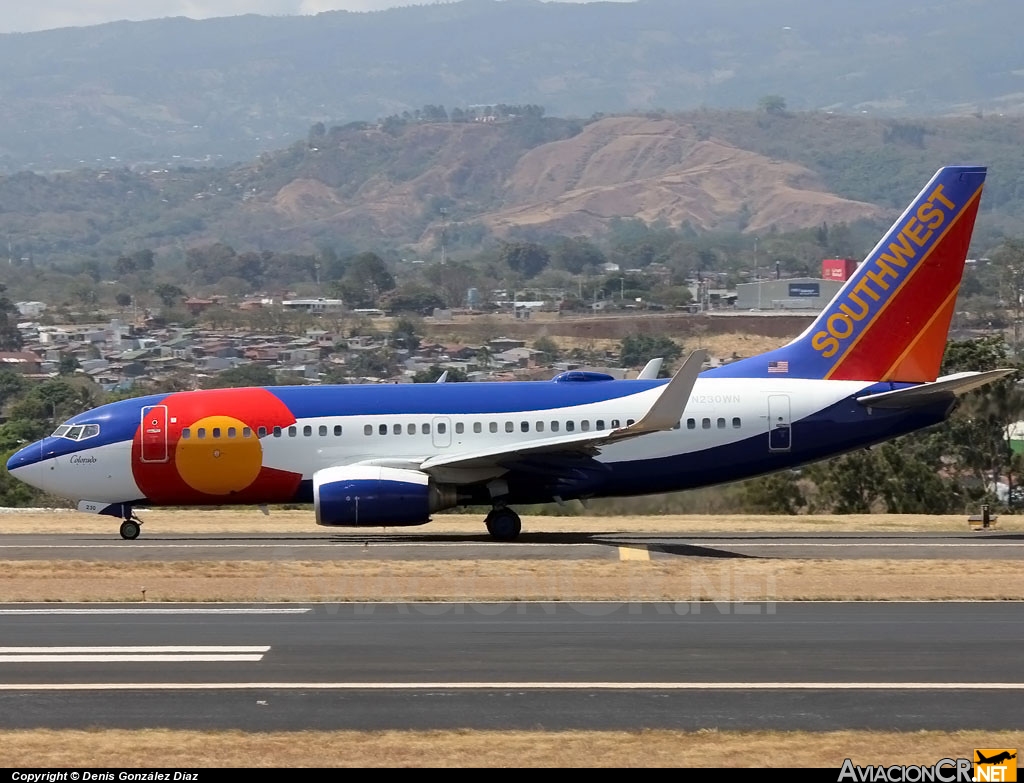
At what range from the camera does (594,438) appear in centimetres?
3250

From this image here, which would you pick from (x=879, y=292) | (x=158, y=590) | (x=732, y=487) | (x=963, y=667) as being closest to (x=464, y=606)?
(x=158, y=590)

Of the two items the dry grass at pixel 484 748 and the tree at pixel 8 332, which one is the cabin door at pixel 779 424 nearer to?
the dry grass at pixel 484 748

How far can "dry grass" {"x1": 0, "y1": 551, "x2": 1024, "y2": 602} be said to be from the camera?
81.7ft

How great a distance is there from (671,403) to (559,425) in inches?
140

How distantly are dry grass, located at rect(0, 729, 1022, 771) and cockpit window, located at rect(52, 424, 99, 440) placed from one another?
754 inches

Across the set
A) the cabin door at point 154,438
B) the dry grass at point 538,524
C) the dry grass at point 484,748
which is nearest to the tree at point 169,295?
the dry grass at point 538,524

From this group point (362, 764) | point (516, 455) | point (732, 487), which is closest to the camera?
point (362, 764)

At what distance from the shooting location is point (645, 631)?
21641mm

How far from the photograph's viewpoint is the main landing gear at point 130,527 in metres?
34.8

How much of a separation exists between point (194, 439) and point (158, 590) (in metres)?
8.86

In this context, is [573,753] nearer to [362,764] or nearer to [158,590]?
[362,764]

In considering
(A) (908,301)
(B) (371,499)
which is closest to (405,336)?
(A) (908,301)

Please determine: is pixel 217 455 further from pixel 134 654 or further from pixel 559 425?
pixel 134 654

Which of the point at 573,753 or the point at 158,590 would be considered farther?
the point at 158,590
